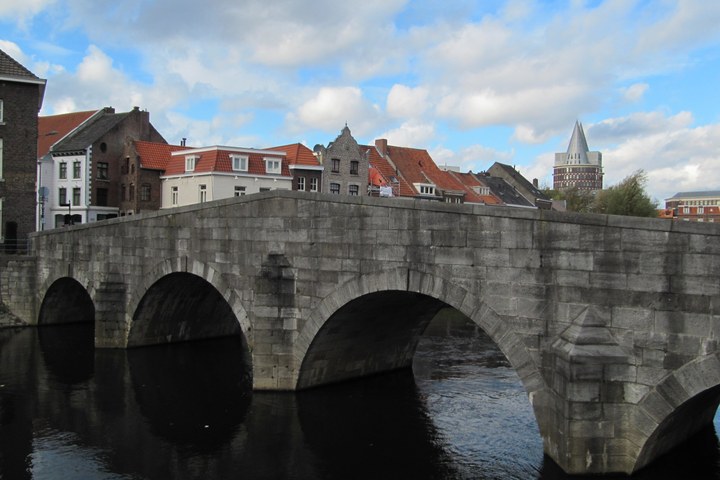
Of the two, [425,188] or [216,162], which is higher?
[216,162]

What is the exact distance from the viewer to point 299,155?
162 feet

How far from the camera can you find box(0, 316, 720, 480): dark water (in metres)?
14.4

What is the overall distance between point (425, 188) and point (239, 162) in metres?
19.9

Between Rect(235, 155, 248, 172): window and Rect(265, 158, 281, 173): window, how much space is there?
160 cm

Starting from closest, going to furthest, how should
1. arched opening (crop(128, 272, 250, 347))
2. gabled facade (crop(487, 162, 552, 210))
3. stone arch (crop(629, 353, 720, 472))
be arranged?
stone arch (crop(629, 353, 720, 472)), arched opening (crop(128, 272, 250, 347)), gabled facade (crop(487, 162, 552, 210))

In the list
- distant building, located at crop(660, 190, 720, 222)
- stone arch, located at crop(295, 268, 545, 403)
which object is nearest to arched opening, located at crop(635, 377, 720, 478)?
stone arch, located at crop(295, 268, 545, 403)

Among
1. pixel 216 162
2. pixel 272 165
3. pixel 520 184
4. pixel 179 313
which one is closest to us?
pixel 179 313

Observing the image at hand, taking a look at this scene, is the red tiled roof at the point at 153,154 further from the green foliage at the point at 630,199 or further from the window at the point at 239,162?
the green foliage at the point at 630,199

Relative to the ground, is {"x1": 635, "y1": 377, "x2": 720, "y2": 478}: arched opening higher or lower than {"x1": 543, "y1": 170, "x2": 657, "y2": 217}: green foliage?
lower

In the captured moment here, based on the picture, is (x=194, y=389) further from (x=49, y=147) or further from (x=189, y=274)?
(x=49, y=147)

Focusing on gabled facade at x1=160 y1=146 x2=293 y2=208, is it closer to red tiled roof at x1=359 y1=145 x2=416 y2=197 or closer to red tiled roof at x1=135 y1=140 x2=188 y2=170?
red tiled roof at x1=135 y1=140 x2=188 y2=170

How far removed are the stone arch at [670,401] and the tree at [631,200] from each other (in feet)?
135

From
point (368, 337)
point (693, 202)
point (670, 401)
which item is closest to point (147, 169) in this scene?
point (368, 337)

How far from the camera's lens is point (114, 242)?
25.7 meters
